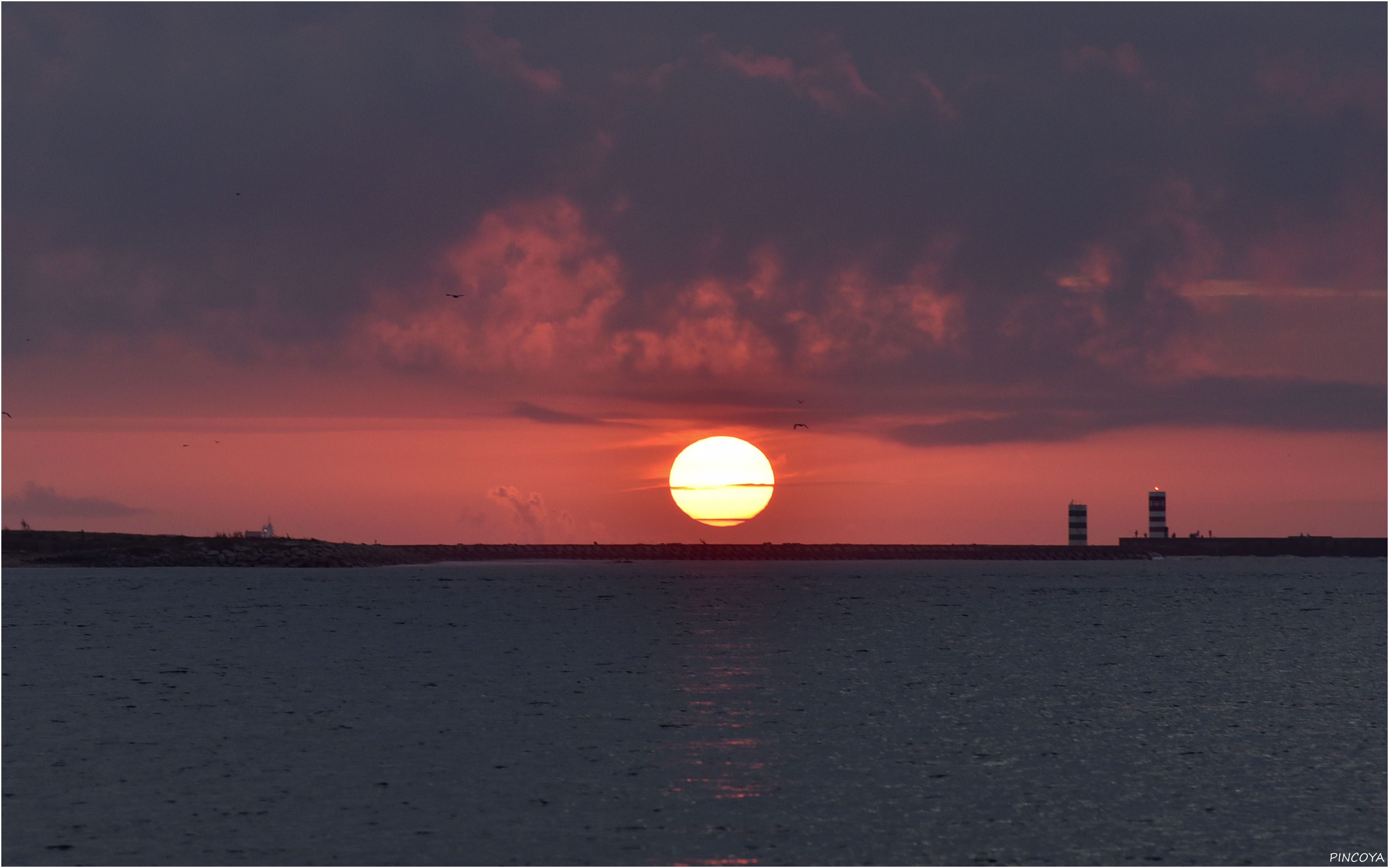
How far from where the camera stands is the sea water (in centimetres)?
2588

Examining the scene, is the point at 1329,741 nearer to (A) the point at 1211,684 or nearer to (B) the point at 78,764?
(A) the point at 1211,684

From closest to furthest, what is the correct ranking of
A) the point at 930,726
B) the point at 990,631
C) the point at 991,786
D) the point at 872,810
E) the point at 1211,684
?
the point at 872,810 → the point at 991,786 → the point at 930,726 → the point at 1211,684 → the point at 990,631

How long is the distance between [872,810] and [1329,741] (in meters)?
16.9

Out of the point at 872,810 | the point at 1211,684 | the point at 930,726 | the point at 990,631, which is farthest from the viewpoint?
the point at 990,631

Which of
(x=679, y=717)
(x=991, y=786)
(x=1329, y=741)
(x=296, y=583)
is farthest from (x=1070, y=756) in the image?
(x=296, y=583)

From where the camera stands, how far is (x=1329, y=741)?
1490 inches

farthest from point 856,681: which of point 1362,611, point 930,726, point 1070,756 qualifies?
point 1362,611

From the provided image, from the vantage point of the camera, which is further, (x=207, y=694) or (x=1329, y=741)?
(x=207, y=694)

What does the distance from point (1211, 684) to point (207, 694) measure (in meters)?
39.1

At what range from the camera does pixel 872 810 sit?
94.0ft

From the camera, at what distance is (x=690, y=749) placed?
119ft

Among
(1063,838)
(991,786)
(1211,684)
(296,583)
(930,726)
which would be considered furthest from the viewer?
(296,583)

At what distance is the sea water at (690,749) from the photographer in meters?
25.9

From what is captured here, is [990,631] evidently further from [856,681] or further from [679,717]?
[679,717]
